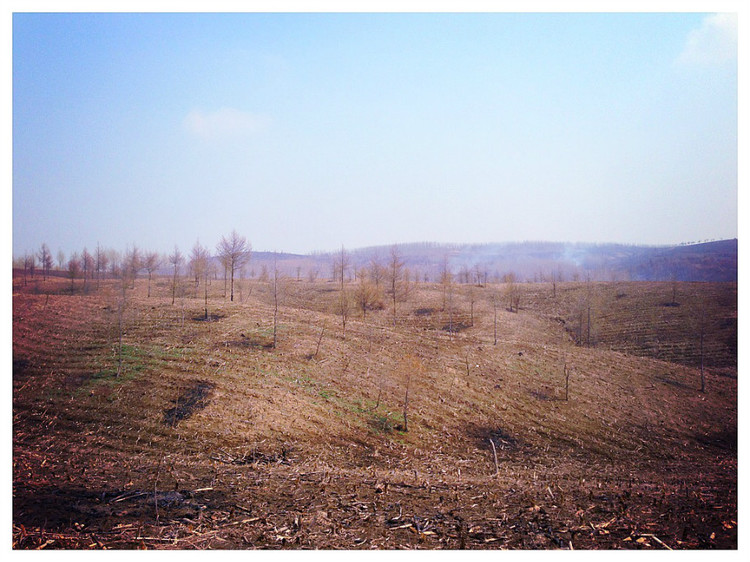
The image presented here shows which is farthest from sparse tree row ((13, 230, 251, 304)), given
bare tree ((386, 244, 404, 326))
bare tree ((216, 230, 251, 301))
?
bare tree ((386, 244, 404, 326))

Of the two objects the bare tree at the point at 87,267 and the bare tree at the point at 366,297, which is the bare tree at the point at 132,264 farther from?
the bare tree at the point at 366,297

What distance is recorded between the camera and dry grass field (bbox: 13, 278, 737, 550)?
19.1 ft

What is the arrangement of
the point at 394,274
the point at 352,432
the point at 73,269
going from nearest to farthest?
the point at 352,432 → the point at 73,269 → the point at 394,274

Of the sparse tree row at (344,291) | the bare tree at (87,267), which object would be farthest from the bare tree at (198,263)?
the bare tree at (87,267)

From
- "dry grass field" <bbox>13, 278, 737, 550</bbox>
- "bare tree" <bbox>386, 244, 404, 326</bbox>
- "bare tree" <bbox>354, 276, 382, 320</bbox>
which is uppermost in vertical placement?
"bare tree" <bbox>386, 244, 404, 326</bbox>

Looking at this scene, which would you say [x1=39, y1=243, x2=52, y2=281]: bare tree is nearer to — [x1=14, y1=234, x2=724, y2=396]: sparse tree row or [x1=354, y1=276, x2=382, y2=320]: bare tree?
[x1=14, y1=234, x2=724, y2=396]: sparse tree row

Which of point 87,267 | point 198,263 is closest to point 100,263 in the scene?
point 87,267

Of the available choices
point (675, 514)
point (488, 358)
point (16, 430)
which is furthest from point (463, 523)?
point (488, 358)

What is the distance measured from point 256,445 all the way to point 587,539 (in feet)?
24.0

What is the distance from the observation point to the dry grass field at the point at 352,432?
5.83 m

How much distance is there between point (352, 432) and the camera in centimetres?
1127

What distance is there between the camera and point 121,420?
9.87m

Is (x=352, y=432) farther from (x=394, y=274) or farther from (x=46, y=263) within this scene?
(x=394, y=274)
